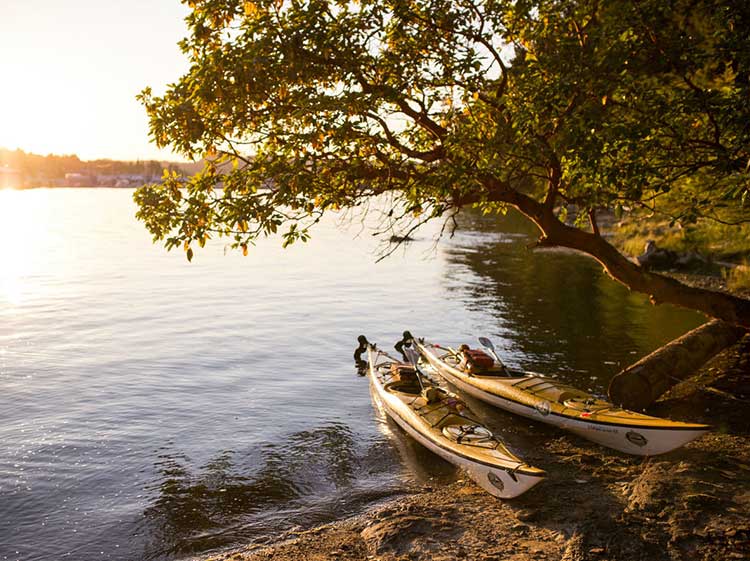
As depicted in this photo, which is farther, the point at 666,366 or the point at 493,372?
the point at 493,372

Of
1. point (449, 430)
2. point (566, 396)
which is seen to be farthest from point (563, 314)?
point (449, 430)

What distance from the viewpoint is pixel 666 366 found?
56.3 ft

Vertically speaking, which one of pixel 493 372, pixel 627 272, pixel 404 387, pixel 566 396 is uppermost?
pixel 627 272

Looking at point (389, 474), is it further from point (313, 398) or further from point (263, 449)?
point (313, 398)

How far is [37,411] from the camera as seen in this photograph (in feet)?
62.8

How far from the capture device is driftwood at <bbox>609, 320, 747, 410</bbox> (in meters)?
15.9

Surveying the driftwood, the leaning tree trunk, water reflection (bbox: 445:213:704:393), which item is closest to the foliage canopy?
the leaning tree trunk

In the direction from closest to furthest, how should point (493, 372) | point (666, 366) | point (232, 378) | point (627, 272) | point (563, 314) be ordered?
1. point (627, 272)
2. point (666, 366)
3. point (493, 372)
4. point (232, 378)
5. point (563, 314)

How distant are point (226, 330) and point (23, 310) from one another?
1376 cm

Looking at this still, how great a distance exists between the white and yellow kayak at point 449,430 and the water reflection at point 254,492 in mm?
1266

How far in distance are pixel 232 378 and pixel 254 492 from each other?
9.13m

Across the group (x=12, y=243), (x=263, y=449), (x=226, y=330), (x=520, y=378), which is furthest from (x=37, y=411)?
(x=12, y=243)

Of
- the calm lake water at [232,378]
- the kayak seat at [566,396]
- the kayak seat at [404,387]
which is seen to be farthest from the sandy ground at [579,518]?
the kayak seat at [404,387]

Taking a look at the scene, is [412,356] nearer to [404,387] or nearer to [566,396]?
[404,387]
